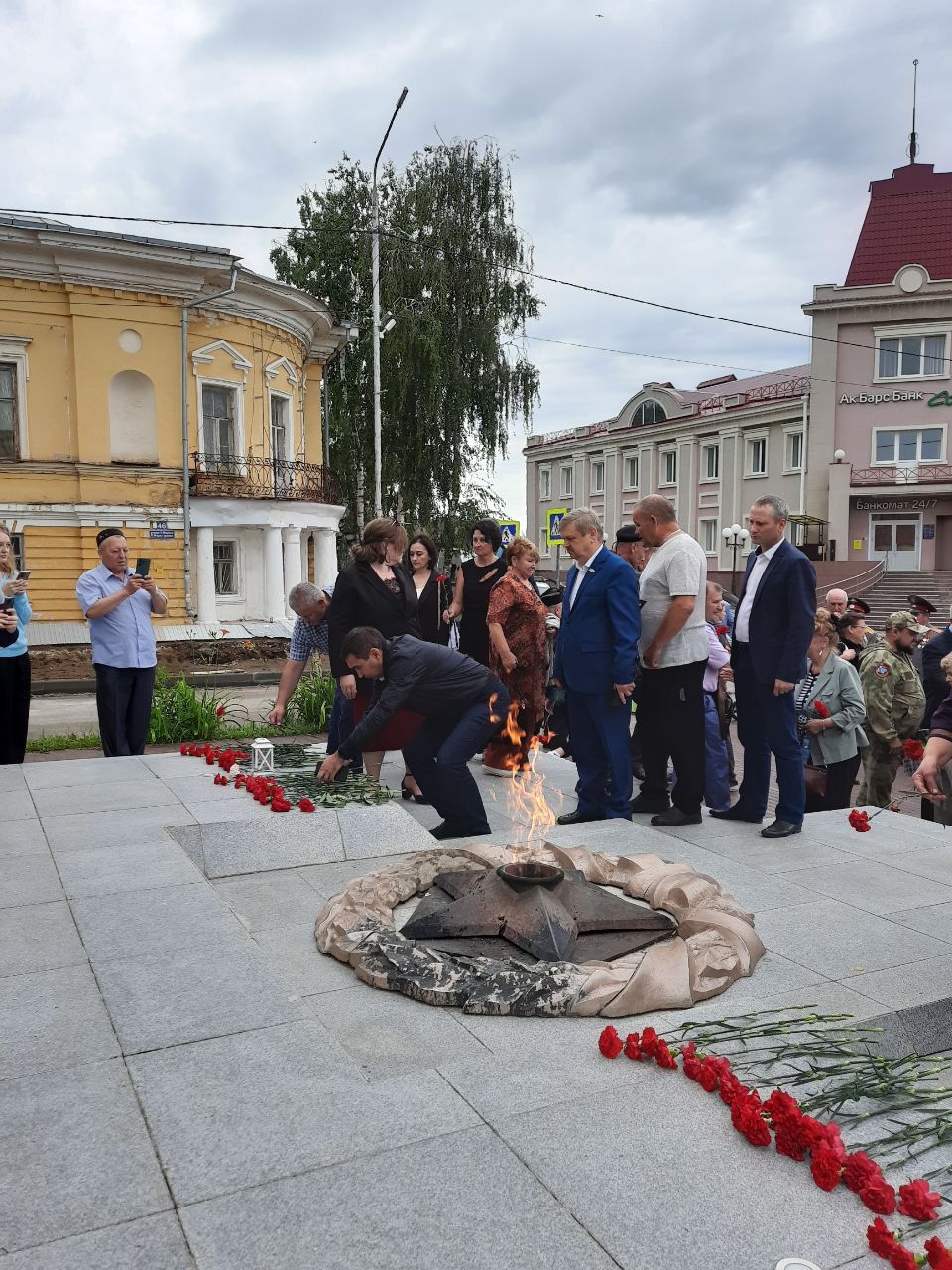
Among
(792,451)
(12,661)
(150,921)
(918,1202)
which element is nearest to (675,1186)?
(918,1202)

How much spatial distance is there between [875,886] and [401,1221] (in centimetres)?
327

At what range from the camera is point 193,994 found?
3.30m

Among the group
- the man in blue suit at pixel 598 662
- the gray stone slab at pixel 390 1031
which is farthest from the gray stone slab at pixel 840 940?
the man in blue suit at pixel 598 662

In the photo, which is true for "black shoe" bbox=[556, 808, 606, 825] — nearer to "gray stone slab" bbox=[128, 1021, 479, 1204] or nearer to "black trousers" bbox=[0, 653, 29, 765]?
"gray stone slab" bbox=[128, 1021, 479, 1204]

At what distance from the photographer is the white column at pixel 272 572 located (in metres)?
24.6

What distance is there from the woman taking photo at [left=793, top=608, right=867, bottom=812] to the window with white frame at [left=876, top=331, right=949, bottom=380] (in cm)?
3537

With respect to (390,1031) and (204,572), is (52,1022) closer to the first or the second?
(390,1031)

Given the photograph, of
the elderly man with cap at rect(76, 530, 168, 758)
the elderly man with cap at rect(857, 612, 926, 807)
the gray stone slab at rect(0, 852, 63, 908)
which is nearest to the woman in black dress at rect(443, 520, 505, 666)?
the elderly man with cap at rect(76, 530, 168, 758)

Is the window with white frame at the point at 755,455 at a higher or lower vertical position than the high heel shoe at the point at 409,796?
higher

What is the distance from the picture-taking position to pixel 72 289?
21172 millimetres

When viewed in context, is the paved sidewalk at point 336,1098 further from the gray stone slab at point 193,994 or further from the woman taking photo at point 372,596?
the woman taking photo at point 372,596

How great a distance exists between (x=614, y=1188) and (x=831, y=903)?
2.50 metres

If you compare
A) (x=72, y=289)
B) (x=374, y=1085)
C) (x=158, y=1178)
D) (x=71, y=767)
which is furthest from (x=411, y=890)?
(x=72, y=289)

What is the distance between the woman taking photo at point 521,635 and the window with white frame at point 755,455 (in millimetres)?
37299
